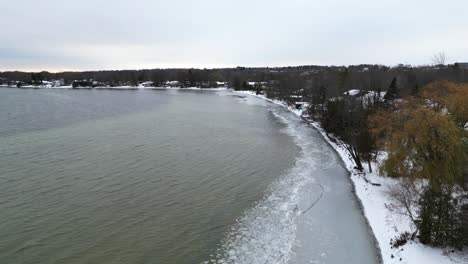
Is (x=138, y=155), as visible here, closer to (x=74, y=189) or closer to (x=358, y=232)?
(x=74, y=189)

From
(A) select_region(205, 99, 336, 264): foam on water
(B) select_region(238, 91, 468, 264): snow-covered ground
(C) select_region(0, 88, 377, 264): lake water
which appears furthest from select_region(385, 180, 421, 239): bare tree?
(A) select_region(205, 99, 336, 264): foam on water

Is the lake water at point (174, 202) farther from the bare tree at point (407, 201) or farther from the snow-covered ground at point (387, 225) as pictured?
the bare tree at point (407, 201)

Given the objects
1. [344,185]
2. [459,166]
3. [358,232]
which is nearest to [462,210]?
[459,166]

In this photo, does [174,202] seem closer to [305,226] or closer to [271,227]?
[271,227]

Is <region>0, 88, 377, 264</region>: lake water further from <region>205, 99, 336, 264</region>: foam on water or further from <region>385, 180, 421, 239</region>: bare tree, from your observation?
<region>385, 180, 421, 239</region>: bare tree

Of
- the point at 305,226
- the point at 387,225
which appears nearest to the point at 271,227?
the point at 305,226

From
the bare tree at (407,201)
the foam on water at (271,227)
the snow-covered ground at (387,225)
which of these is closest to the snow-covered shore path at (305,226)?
the foam on water at (271,227)
